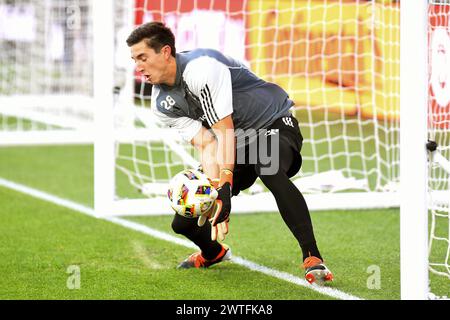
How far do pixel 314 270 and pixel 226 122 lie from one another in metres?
0.97

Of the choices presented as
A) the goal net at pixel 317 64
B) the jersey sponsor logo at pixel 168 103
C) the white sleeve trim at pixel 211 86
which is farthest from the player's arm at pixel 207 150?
the goal net at pixel 317 64

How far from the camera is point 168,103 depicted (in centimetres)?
565

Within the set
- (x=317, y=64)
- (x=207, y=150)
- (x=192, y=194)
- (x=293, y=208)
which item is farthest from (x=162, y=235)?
(x=317, y=64)

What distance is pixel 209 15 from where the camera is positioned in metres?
12.1

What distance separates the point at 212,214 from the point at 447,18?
1.89m

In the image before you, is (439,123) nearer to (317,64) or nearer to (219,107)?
(219,107)

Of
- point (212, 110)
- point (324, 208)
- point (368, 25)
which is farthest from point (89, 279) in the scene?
point (368, 25)

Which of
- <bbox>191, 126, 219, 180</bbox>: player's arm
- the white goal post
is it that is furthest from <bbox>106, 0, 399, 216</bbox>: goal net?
the white goal post

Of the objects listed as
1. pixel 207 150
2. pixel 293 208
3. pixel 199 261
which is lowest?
pixel 199 261

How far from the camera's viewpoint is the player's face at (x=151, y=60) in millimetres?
5363

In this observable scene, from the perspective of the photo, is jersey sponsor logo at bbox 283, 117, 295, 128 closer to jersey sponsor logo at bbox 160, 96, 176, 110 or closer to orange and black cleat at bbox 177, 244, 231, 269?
jersey sponsor logo at bbox 160, 96, 176, 110

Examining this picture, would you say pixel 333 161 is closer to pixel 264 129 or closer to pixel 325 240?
pixel 325 240

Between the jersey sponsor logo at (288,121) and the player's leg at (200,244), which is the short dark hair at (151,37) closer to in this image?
the jersey sponsor logo at (288,121)

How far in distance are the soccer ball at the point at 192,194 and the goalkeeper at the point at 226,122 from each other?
0.22 ft
